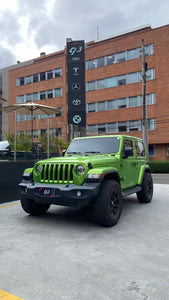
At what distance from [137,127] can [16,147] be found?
22.5m

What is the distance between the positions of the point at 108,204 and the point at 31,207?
1.88 m

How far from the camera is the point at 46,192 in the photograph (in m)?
4.48

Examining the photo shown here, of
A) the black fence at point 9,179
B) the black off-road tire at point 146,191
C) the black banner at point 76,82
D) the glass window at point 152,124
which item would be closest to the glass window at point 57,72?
the glass window at point 152,124

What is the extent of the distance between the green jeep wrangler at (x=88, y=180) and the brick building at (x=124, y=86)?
19105mm

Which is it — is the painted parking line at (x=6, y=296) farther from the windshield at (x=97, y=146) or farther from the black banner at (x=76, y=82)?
the black banner at (x=76, y=82)

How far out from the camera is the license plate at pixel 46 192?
14.5ft

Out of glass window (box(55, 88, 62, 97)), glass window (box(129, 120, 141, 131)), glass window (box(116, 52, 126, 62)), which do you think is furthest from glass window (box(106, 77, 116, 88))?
glass window (box(55, 88, 62, 97))

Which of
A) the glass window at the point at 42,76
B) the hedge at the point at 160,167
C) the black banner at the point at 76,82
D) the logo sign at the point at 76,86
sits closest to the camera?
the black banner at the point at 76,82

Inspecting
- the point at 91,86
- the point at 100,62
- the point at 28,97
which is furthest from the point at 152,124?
the point at 28,97

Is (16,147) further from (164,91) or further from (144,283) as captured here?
(164,91)

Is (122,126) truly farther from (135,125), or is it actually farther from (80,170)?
(80,170)

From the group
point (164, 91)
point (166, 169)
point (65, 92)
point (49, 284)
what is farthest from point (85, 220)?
point (65, 92)

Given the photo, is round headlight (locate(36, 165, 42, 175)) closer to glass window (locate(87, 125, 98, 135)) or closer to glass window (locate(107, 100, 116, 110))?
glass window (locate(87, 125, 98, 135))

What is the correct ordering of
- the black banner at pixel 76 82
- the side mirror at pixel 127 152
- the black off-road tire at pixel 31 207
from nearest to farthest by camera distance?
the black off-road tire at pixel 31 207 → the side mirror at pixel 127 152 → the black banner at pixel 76 82
